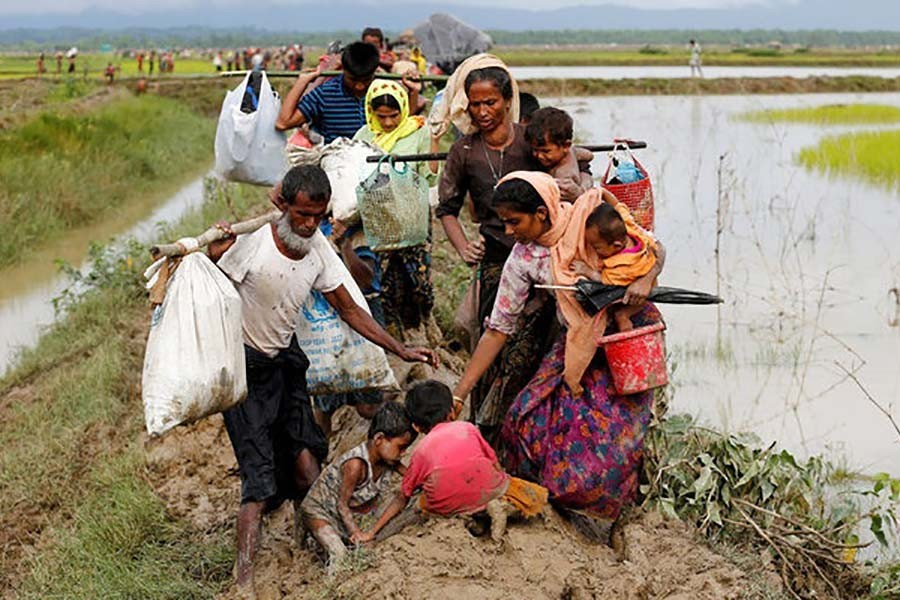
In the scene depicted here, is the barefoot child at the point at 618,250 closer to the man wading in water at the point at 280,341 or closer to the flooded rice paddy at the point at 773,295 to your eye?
the man wading in water at the point at 280,341

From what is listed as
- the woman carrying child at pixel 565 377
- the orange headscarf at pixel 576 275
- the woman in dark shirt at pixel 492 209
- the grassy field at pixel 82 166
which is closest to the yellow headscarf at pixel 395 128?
the woman in dark shirt at pixel 492 209

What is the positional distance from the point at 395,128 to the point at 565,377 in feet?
6.06

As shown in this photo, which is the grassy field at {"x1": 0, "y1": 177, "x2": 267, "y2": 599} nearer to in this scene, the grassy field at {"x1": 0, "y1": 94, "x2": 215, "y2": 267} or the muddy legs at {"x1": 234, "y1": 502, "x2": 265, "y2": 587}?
the muddy legs at {"x1": 234, "y1": 502, "x2": 265, "y2": 587}

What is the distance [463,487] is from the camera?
3.59 meters

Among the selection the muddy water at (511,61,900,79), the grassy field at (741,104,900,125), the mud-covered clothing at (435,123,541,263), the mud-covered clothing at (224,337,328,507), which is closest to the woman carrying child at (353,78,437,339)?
the mud-covered clothing at (435,123,541,263)

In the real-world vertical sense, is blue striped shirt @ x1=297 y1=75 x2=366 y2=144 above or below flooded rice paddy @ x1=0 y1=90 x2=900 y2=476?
above

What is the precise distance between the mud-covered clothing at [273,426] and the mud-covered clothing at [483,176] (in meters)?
0.82

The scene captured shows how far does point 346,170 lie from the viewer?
16.0ft

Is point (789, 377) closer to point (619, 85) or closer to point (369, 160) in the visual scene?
point (369, 160)

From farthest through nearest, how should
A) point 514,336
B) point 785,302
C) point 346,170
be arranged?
point 785,302 < point 346,170 < point 514,336

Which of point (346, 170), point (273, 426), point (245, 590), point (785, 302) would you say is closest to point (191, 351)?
point (273, 426)

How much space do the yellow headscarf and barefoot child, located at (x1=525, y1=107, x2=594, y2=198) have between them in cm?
118

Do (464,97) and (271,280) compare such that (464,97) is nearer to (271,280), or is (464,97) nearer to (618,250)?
(618,250)

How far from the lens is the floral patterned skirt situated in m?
3.83
